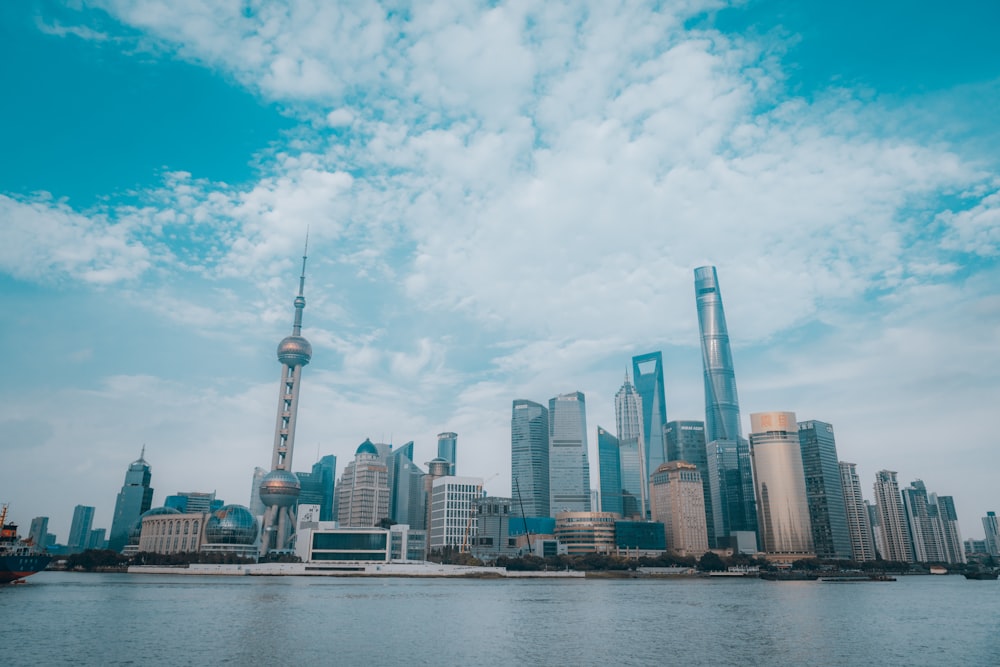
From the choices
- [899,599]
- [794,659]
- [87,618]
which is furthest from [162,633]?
[899,599]

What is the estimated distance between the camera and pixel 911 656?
198ft

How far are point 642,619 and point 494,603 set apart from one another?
1333 inches

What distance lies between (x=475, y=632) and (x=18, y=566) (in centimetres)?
10983

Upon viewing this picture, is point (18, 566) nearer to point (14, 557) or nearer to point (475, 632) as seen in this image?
point (14, 557)

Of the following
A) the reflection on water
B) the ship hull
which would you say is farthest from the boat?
the reflection on water

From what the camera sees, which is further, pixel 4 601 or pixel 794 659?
pixel 4 601

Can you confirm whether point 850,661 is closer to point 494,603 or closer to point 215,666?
point 215,666

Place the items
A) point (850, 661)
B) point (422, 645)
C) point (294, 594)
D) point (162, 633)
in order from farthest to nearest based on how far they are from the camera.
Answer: point (294, 594) < point (162, 633) < point (422, 645) < point (850, 661)

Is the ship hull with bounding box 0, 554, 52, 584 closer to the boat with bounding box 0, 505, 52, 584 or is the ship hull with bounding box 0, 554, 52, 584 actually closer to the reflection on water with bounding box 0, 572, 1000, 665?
the boat with bounding box 0, 505, 52, 584

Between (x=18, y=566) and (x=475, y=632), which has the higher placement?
(x=18, y=566)

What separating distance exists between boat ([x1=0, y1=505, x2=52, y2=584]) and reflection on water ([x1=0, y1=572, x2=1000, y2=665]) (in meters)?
18.1

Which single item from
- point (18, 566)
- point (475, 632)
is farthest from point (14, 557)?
point (475, 632)

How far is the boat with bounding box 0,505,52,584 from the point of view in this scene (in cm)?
12662

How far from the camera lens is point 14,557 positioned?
132250 millimetres
